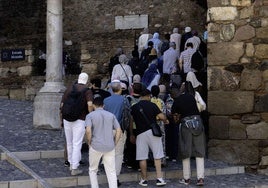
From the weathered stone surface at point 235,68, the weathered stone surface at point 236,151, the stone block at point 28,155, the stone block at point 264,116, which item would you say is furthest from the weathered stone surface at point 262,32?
the stone block at point 28,155

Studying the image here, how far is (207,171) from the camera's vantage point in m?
9.18

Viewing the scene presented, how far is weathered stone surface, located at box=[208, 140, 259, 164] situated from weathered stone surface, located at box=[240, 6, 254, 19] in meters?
2.42

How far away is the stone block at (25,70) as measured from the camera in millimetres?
17250

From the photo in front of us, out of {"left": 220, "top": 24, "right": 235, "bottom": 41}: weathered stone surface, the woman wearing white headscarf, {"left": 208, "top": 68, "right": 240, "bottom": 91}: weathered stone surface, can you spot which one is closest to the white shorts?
{"left": 208, "top": 68, "right": 240, "bottom": 91}: weathered stone surface

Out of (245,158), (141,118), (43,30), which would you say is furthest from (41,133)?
(43,30)

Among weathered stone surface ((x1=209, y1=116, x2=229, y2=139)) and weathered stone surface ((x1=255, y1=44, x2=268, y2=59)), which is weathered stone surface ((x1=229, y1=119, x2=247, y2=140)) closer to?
weathered stone surface ((x1=209, y1=116, x2=229, y2=139))

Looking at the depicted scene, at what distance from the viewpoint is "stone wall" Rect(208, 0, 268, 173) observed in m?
9.88

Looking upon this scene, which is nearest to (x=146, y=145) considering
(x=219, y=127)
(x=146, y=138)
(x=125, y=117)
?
(x=146, y=138)

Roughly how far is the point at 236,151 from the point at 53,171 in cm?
365

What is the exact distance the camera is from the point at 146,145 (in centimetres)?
815

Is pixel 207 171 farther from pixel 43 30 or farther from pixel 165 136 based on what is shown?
pixel 43 30

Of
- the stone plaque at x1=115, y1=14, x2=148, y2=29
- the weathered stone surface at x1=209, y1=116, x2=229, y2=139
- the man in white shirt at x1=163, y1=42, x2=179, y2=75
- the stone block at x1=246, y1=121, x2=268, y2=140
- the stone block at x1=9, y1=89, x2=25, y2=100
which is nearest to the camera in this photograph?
the stone block at x1=246, y1=121, x2=268, y2=140

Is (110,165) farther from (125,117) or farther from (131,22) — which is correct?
(131,22)

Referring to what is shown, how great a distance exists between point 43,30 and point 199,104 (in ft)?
43.8
